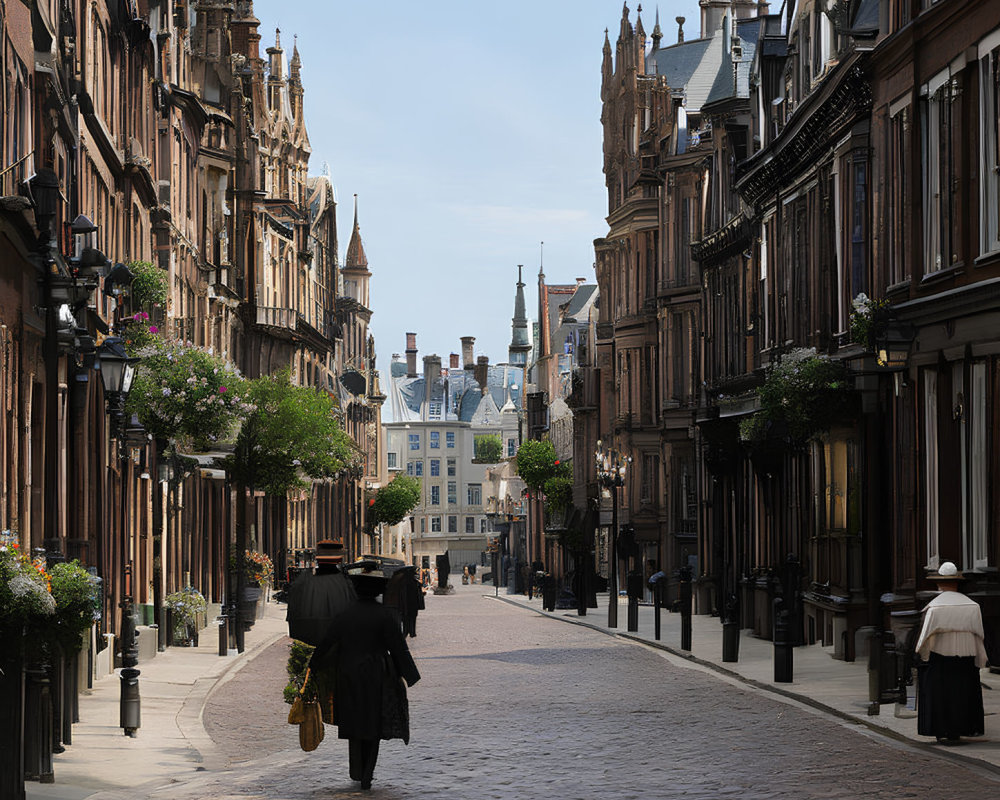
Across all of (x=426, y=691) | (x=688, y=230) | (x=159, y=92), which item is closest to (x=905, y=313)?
(x=426, y=691)

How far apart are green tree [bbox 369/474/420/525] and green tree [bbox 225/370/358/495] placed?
60.3 meters

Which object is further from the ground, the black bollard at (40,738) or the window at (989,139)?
the window at (989,139)

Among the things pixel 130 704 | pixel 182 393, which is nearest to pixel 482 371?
pixel 182 393

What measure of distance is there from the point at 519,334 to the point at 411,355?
1035 cm

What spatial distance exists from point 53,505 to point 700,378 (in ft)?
102

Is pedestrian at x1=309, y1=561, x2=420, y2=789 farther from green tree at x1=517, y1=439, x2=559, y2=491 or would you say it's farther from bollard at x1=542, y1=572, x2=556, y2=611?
green tree at x1=517, y1=439, x2=559, y2=491

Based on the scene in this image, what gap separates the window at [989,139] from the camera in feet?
72.1

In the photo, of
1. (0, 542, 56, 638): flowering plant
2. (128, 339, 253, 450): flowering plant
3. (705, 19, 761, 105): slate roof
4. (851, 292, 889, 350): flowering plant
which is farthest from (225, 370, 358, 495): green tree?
(0, 542, 56, 638): flowering plant

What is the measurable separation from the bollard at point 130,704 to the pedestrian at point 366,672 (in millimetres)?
4268

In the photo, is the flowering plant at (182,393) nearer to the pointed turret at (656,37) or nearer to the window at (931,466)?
the window at (931,466)

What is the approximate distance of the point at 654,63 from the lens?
67.4 m

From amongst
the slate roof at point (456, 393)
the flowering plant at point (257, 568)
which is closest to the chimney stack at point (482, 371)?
the slate roof at point (456, 393)

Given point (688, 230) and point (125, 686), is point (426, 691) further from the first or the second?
point (688, 230)

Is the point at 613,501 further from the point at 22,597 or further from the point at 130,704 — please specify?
the point at 22,597
